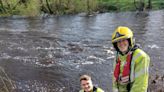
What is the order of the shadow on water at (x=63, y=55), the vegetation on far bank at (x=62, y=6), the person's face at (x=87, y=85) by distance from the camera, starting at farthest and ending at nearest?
the vegetation on far bank at (x=62, y=6)
the shadow on water at (x=63, y=55)
the person's face at (x=87, y=85)

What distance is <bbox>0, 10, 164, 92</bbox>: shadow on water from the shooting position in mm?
12820

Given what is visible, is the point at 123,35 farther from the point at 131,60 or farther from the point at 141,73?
the point at 141,73

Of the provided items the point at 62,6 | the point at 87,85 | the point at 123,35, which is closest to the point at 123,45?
the point at 123,35

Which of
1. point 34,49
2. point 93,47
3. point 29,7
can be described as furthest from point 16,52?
point 29,7

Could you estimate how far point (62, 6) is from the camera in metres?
42.7

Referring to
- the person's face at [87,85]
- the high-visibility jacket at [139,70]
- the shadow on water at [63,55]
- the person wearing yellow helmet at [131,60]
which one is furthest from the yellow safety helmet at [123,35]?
the shadow on water at [63,55]

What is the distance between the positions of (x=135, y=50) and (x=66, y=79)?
9.23 m

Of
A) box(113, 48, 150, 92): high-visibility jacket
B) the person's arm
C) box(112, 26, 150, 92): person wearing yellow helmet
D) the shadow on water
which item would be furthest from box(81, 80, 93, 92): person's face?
the shadow on water

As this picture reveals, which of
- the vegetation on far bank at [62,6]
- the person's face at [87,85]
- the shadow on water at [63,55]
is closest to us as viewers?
the person's face at [87,85]

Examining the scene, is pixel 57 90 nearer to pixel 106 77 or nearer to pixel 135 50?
pixel 106 77

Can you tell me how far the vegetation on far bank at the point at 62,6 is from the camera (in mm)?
40094

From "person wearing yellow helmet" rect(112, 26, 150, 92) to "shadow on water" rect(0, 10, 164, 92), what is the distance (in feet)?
20.2

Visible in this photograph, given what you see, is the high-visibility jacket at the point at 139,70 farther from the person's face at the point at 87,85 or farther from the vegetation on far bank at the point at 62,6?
the vegetation on far bank at the point at 62,6

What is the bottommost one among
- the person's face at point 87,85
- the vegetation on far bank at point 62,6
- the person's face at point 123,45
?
the vegetation on far bank at point 62,6
